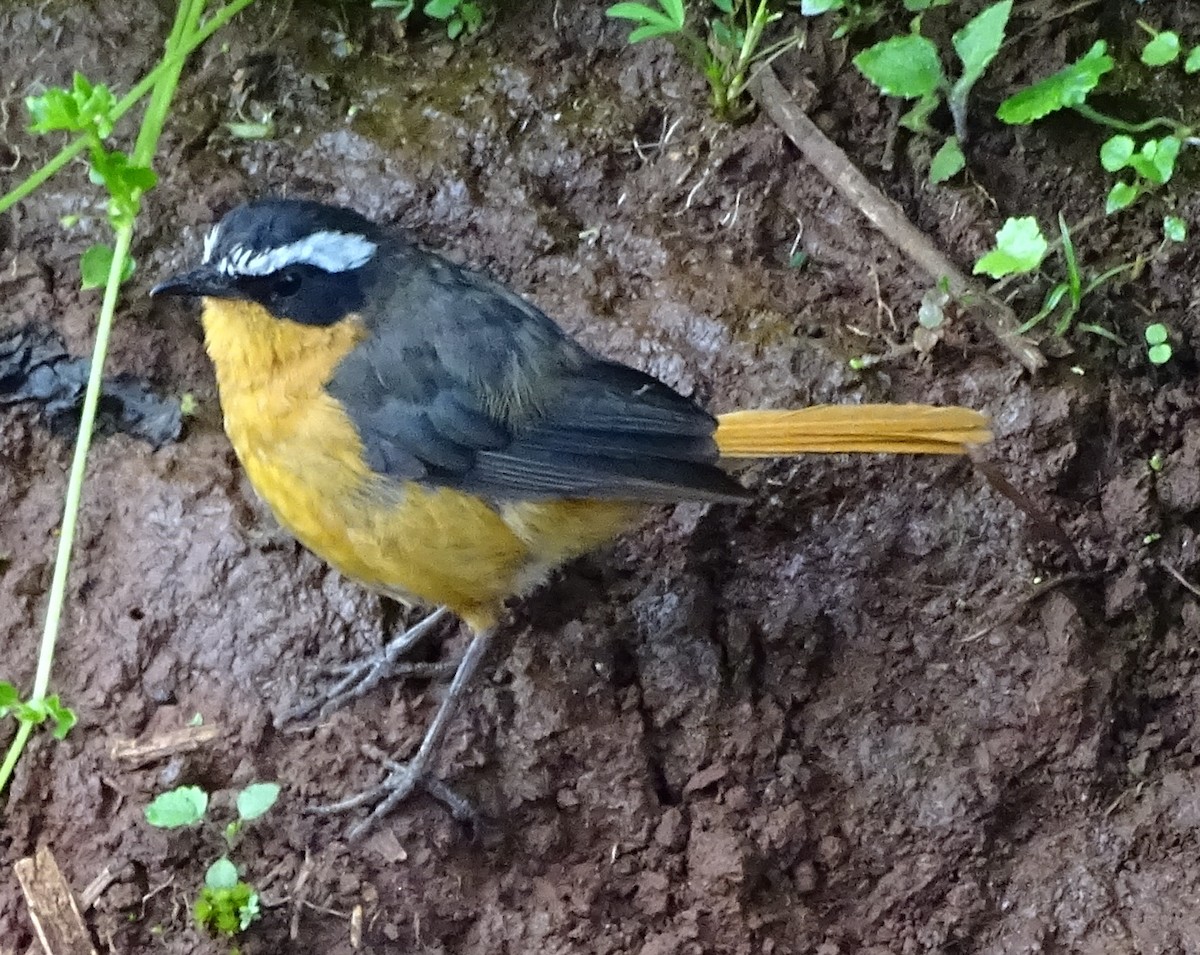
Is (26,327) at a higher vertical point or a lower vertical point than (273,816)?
higher

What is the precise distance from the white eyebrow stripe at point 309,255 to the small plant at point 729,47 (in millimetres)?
1046

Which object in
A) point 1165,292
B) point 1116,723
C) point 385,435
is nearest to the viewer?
point 385,435

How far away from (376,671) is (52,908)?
849 mm

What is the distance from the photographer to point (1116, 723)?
9.89ft

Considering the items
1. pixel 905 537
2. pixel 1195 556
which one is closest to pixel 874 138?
pixel 905 537

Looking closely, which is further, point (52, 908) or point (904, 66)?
point (904, 66)

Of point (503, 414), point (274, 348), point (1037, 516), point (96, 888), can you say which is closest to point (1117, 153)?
point (1037, 516)

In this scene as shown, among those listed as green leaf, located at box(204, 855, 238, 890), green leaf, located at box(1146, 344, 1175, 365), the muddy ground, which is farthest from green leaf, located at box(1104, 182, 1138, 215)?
green leaf, located at box(204, 855, 238, 890)

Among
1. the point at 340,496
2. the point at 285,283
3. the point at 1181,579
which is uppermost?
the point at 285,283

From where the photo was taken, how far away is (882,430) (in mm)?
2752

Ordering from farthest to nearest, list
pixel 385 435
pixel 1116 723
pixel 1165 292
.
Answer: pixel 1165 292
pixel 1116 723
pixel 385 435

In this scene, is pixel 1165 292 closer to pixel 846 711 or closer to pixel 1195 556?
pixel 1195 556

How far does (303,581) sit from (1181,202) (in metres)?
2.51

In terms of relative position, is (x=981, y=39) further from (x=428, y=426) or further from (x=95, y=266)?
(x=95, y=266)
